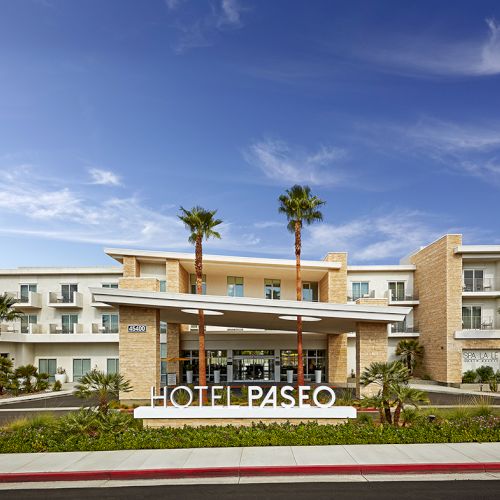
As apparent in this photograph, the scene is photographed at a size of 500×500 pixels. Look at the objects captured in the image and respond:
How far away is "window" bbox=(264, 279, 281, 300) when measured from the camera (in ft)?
143

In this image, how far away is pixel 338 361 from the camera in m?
40.6

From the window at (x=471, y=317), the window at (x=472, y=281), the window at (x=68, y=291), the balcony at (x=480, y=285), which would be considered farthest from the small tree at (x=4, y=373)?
the window at (x=472, y=281)

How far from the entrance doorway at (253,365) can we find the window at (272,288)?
5.22 meters

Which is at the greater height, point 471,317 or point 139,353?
point 471,317

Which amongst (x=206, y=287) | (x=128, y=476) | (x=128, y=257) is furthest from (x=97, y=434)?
(x=206, y=287)

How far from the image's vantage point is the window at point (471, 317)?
40344 mm

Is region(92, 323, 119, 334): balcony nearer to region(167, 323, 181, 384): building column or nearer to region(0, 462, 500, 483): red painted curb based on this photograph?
region(167, 323, 181, 384): building column

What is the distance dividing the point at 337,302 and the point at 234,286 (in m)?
9.44

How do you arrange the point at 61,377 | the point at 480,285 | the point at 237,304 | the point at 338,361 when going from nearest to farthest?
the point at 237,304 → the point at 480,285 → the point at 338,361 → the point at 61,377

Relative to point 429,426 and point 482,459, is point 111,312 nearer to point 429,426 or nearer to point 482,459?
point 429,426

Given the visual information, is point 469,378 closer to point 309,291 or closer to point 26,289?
point 309,291

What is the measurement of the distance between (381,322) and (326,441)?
39.9 feet

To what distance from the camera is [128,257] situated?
3878 cm

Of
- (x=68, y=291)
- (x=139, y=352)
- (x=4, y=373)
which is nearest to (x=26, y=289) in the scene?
(x=68, y=291)
